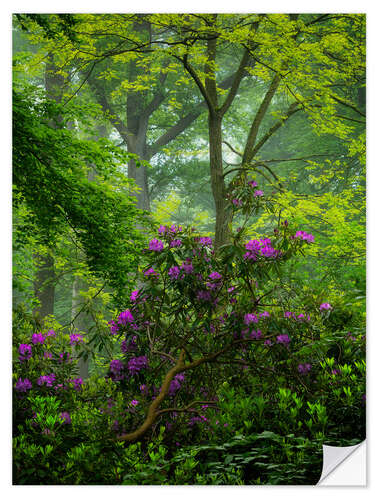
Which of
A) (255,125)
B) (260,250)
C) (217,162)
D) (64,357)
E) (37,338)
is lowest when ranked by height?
(64,357)

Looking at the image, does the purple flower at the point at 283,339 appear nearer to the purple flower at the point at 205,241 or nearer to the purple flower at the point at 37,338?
the purple flower at the point at 205,241

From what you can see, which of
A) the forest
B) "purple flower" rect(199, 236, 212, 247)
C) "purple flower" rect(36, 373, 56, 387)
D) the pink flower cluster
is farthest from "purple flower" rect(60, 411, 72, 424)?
the pink flower cluster

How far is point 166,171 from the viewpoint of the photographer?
5.79 metres

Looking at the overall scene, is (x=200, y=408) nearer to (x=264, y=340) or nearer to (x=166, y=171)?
(x=264, y=340)

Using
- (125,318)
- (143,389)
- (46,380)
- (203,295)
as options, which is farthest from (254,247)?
(46,380)

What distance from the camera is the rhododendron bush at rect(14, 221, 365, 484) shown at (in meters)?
2.31

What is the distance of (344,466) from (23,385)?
1.73 metres

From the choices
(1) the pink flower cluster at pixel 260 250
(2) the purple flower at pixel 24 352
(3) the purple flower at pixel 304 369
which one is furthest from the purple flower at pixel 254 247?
(2) the purple flower at pixel 24 352

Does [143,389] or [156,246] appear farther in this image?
[143,389]

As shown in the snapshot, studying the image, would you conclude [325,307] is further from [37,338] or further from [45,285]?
[45,285]

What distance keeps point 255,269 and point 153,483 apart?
1.22 metres

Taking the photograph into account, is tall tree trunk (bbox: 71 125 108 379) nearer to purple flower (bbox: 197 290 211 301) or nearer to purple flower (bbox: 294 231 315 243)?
purple flower (bbox: 197 290 211 301)

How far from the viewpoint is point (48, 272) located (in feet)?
12.8
